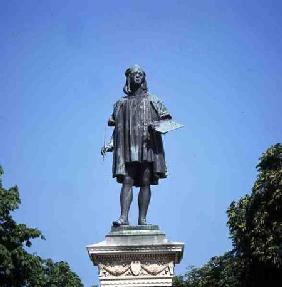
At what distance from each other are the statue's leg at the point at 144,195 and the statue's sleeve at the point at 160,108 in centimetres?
91

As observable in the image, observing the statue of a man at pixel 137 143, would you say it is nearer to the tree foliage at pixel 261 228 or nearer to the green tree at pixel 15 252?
the tree foliage at pixel 261 228

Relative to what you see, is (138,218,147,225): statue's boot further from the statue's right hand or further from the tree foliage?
the tree foliage

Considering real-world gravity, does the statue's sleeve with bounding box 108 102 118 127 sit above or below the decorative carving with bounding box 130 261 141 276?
above

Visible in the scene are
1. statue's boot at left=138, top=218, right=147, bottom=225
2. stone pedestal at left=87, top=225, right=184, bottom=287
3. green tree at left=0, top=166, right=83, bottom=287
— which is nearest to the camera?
stone pedestal at left=87, top=225, right=184, bottom=287

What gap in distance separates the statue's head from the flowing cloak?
18cm

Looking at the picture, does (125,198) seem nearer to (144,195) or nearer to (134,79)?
(144,195)

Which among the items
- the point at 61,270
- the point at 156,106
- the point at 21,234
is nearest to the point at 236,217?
the point at 21,234

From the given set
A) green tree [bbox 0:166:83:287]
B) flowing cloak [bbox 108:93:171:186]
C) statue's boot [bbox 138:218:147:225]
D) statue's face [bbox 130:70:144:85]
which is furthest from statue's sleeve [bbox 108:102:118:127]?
green tree [bbox 0:166:83:287]

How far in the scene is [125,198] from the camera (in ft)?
31.5

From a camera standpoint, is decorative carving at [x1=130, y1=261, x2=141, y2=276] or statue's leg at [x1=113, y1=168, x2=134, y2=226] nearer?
decorative carving at [x1=130, y1=261, x2=141, y2=276]

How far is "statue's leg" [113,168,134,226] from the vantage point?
9.49 m

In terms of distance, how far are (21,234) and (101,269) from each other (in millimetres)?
22509

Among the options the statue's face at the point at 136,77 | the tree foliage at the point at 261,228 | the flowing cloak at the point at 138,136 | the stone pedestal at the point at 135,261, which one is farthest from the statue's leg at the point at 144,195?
the tree foliage at the point at 261,228

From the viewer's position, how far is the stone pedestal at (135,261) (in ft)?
28.4
